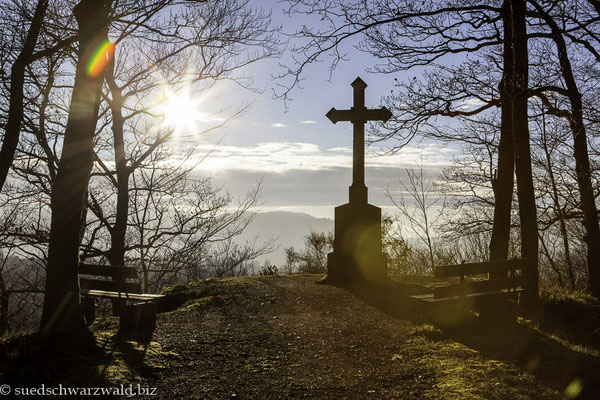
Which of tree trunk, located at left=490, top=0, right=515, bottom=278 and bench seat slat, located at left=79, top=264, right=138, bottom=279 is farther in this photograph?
tree trunk, located at left=490, top=0, right=515, bottom=278

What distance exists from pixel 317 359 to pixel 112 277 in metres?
3.45

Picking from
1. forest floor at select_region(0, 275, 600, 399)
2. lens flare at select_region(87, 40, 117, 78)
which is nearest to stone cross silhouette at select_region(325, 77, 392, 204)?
forest floor at select_region(0, 275, 600, 399)

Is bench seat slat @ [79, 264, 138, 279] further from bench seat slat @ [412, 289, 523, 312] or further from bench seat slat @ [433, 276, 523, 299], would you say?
bench seat slat @ [433, 276, 523, 299]

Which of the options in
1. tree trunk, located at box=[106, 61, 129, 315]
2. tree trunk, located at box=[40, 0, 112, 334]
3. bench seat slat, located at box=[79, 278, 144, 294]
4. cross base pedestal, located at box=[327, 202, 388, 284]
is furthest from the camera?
tree trunk, located at box=[106, 61, 129, 315]

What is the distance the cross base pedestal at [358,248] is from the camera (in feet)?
38.7

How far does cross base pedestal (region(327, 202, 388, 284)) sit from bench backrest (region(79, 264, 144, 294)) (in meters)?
5.25

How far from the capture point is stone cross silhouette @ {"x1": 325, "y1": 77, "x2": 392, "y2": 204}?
1210 centimetres

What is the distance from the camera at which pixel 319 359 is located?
20.1 feet

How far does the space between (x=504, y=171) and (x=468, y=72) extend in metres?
2.41

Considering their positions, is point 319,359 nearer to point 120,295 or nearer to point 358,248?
point 120,295

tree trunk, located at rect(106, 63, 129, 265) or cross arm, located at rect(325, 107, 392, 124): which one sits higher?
cross arm, located at rect(325, 107, 392, 124)

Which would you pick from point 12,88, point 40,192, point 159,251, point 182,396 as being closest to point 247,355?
point 182,396

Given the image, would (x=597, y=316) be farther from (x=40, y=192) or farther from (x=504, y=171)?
(x=40, y=192)

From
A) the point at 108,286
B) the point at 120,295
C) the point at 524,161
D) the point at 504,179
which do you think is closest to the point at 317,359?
the point at 120,295
